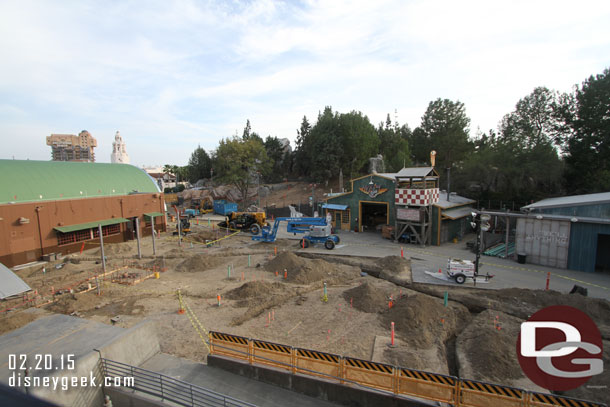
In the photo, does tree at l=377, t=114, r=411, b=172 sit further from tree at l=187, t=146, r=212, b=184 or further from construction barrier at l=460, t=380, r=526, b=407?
construction barrier at l=460, t=380, r=526, b=407

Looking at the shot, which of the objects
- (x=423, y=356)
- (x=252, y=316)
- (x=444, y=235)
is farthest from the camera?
(x=444, y=235)

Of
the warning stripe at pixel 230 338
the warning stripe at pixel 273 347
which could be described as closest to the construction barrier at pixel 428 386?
the warning stripe at pixel 273 347

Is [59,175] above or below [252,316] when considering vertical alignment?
above

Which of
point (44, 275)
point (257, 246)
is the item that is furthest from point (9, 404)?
point (257, 246)

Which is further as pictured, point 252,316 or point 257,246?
point 257,246

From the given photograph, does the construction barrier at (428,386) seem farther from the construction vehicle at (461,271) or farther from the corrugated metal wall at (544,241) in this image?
the corrugated metal wall at (544,241)

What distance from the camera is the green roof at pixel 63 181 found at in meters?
24.8

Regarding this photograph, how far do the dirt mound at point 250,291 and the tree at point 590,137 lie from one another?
3440 centimetres

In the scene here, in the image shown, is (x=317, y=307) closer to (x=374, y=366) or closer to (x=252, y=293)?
(x=252, y=293)

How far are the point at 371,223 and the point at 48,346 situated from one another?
30.9 meters

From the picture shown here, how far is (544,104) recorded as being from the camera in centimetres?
3853

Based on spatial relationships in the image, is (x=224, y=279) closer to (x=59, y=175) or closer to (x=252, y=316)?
(x=252, y=316)

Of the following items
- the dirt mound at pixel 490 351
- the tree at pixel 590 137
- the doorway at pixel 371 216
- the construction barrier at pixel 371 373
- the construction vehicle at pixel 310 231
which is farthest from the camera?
the doorway at pixel 371 216

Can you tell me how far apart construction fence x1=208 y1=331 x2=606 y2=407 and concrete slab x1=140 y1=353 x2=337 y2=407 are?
567 mm
